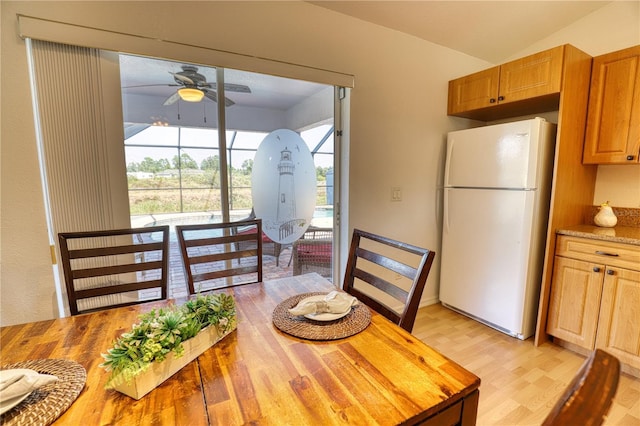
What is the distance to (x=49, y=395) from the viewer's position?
0.71 meters

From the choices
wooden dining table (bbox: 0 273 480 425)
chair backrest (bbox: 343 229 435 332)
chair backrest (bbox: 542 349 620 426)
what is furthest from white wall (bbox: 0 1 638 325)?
chair backrest (bbox: 542 349 620 426)

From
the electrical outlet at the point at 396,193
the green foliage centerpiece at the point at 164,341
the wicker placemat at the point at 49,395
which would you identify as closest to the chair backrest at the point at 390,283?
the green foliage centerpiece at the point at 164,341

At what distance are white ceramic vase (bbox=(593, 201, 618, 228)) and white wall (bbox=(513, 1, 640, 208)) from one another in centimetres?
21

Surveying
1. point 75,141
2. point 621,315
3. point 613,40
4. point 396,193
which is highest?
point 613,40

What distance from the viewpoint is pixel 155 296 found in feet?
6.49

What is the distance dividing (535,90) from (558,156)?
517 mm

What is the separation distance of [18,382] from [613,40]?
3.85 metres

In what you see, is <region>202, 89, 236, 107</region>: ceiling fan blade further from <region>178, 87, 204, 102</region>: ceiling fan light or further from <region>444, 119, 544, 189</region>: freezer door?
<region>444, 119, 544, 189</region>: freezer door

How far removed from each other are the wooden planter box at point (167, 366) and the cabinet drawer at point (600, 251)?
2.42 m

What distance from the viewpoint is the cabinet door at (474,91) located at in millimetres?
2465

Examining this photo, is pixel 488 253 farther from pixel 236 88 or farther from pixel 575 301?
pixel 236 88

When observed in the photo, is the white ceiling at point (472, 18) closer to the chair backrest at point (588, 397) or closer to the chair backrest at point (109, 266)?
the chair backrest at point (109, 266)

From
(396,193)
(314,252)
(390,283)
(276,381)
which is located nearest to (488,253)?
(396,193)

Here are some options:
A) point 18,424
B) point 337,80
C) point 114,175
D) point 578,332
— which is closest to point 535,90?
point 337,80
